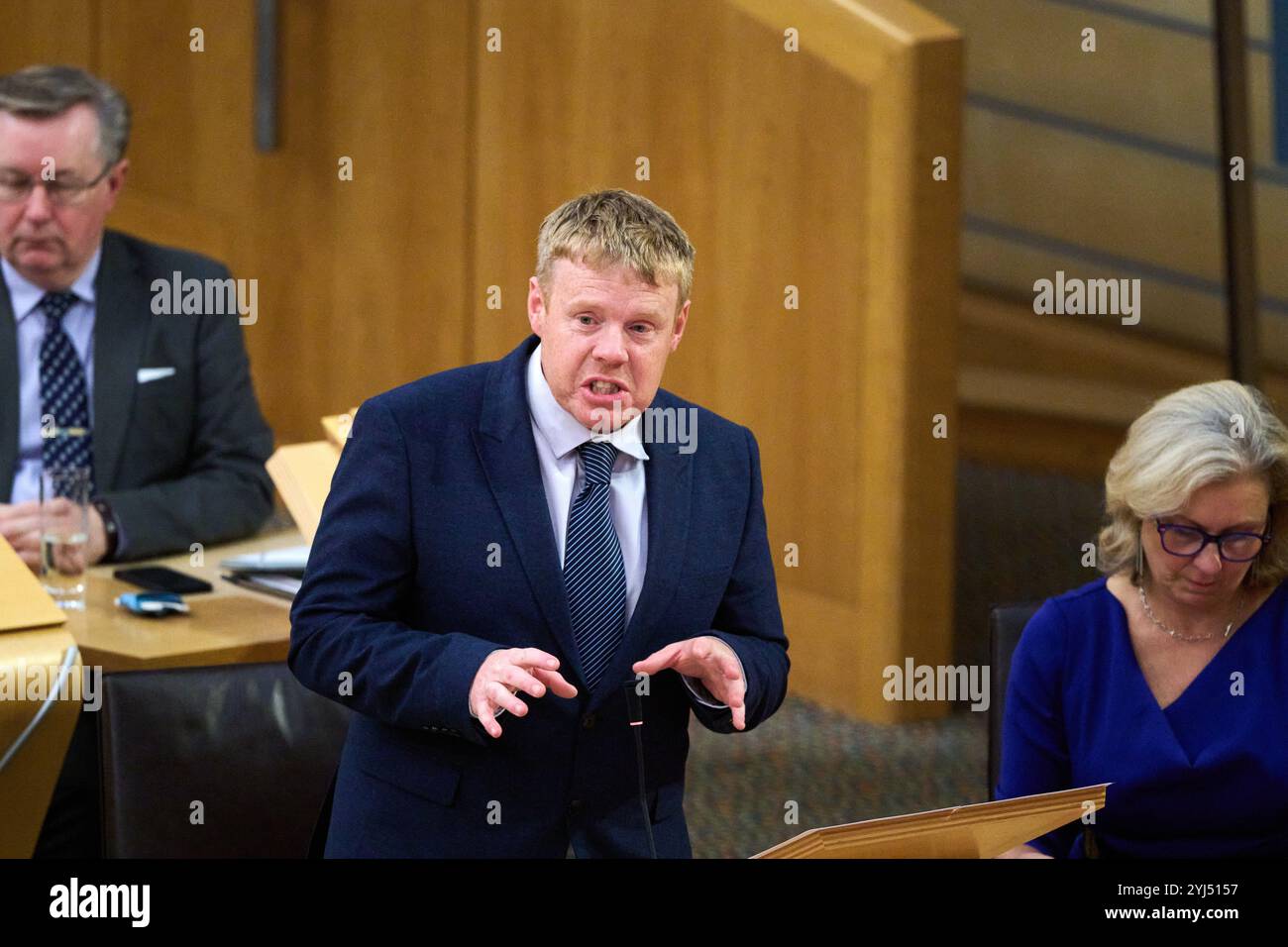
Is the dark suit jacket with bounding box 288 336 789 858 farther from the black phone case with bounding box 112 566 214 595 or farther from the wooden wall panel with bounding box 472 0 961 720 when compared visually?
the wooden wall panel with bounding box 472 0 961 720

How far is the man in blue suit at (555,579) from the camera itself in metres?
1.62

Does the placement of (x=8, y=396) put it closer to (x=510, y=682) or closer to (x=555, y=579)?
(x=555, y=579)

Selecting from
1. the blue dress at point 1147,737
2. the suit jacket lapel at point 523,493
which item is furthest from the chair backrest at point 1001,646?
the suit jacket lapel at point 523,493

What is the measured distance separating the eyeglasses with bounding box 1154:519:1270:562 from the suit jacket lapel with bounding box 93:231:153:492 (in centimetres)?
205

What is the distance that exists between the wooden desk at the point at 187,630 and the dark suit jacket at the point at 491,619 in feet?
2.22

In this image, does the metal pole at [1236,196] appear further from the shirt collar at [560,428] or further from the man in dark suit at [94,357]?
the shirt collar at [560,428]

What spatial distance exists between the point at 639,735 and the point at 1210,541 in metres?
0.74

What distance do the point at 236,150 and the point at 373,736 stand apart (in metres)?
5.37

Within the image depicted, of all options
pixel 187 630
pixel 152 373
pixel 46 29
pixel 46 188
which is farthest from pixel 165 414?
pixel 46 29

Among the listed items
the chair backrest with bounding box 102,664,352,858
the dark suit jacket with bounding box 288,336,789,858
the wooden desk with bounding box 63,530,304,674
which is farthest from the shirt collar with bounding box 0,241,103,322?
the dark suit jacket with bounding box 288,336,789,858

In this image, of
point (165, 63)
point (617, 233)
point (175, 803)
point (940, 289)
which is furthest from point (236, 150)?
point (617, 233)

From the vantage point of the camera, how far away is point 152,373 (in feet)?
10.9

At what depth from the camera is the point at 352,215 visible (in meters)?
6.56
